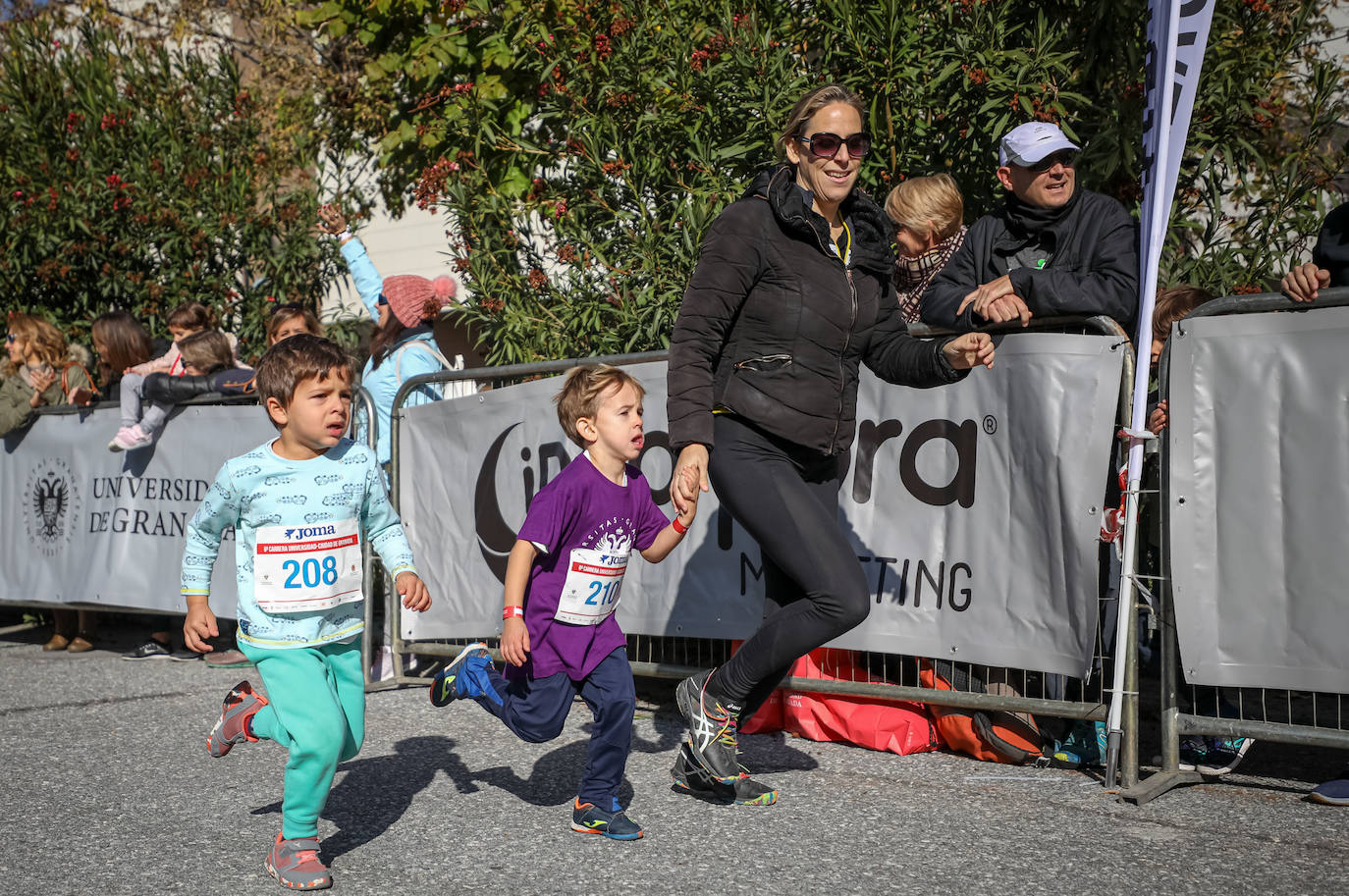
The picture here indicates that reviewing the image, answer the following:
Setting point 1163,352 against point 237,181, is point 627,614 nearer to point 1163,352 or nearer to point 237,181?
point 1163,352

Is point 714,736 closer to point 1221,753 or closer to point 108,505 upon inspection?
point 1221,753

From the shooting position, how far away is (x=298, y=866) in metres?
3.81

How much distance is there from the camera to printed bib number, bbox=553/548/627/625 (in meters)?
4.34

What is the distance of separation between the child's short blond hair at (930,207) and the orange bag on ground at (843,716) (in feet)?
6.00

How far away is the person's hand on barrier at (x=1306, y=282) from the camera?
4.50 m

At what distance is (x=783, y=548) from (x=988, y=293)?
4.52 ft

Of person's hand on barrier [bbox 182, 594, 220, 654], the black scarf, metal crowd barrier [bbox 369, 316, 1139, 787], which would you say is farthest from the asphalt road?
the black scarf

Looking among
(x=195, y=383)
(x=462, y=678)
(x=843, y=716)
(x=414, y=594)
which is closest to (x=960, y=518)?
(x=843, y=716)

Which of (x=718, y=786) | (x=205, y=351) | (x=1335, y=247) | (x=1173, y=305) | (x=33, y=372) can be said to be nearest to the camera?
(x=718, y=786)

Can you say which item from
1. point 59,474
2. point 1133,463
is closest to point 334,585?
point 1133,463

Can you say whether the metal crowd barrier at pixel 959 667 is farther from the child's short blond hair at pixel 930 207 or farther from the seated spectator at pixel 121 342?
the seated spectator at pixel 121 342


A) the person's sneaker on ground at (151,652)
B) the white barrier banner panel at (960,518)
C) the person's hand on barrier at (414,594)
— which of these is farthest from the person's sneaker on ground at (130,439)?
the person's hand on barrier at (414,594)

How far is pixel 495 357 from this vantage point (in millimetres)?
7980

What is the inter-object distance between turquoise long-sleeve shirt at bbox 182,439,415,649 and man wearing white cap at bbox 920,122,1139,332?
7.65 feet
